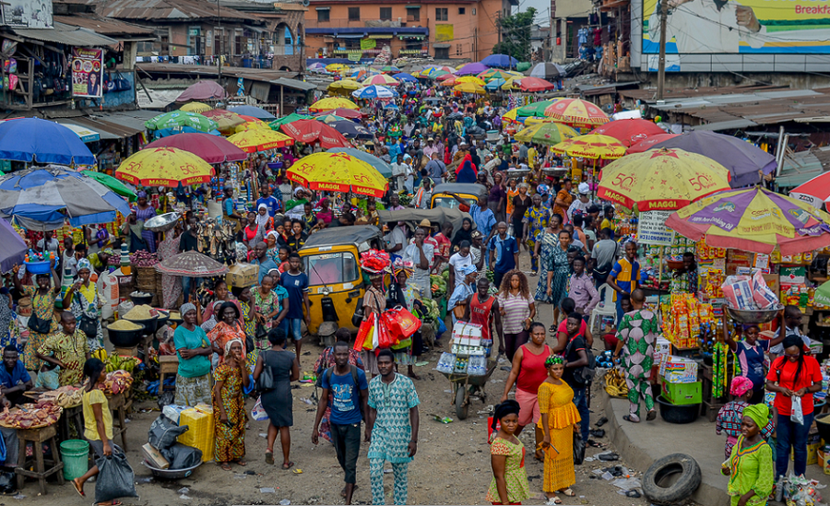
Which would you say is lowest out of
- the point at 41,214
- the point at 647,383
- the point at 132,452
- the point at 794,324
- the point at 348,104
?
the point at 132,452

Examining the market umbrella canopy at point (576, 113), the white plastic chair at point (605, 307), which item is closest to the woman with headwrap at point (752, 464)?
the white plastic chair at point (605, 307)

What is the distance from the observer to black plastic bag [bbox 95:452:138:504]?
7367 mm

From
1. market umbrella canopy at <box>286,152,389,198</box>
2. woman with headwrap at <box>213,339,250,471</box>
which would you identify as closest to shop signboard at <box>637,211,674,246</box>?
woman with headwrap at <box>213,339,250,471</box>

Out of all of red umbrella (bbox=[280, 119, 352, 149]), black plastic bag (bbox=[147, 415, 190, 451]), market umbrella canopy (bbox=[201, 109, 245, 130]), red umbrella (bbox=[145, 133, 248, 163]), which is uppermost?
market umbrella canopy (bbox=[201, 109, 245, 130])

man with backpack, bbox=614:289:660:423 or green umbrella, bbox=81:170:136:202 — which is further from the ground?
green umbrella, bbox=81:170:136:202

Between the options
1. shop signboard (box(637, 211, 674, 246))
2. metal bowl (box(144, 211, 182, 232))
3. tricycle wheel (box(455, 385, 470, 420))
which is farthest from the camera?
metal bowl (box(144, 211, 182, 232))

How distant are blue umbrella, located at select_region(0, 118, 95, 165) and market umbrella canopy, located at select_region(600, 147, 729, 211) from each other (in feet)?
24.9

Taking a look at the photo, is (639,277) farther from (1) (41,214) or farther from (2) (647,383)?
(1) (41,214)

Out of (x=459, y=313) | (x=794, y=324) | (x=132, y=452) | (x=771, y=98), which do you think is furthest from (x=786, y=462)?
(x=771, y=98)

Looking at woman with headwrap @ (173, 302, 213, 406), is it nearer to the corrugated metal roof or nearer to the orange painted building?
the corrugated metal roof

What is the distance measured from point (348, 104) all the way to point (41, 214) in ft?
59.3

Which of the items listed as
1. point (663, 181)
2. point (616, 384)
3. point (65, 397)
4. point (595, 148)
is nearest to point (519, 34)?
point (595, 148)

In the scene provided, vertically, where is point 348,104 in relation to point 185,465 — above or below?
above

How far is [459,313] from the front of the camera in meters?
10.8
